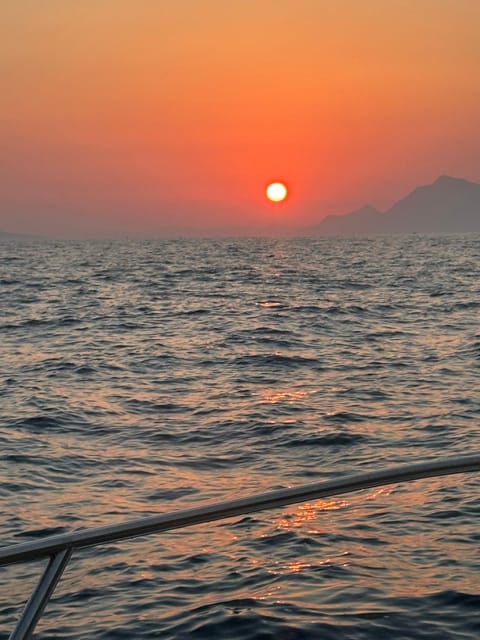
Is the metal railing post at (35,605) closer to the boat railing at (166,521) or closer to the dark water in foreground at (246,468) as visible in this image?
the boat railing at (166,521)

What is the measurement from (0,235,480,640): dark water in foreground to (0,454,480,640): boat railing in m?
4.04

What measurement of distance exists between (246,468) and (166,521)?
9634 millimetres

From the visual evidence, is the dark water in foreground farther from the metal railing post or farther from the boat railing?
the metal railing post

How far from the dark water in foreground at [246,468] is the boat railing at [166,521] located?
4045 millimetres

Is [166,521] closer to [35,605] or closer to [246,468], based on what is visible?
[35,605]

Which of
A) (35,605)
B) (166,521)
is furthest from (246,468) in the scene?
(35,605)

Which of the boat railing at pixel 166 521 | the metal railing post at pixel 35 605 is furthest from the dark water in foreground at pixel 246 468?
the metal railing post at pixel 35 605

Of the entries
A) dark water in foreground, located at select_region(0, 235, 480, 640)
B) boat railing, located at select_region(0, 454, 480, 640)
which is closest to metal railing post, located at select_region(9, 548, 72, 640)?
boat railing, located at select_region(0, 454, 480, 640)

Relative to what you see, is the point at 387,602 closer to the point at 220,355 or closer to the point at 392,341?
the point at 220,355

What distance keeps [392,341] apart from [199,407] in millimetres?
10560

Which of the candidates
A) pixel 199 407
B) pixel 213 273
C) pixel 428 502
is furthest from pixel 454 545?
pixel 213 273

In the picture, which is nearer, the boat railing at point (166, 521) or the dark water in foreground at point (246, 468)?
the boat railing at point (166, 521)

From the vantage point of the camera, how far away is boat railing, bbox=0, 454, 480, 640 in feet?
6.34

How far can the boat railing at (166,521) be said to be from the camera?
1.93 metres
